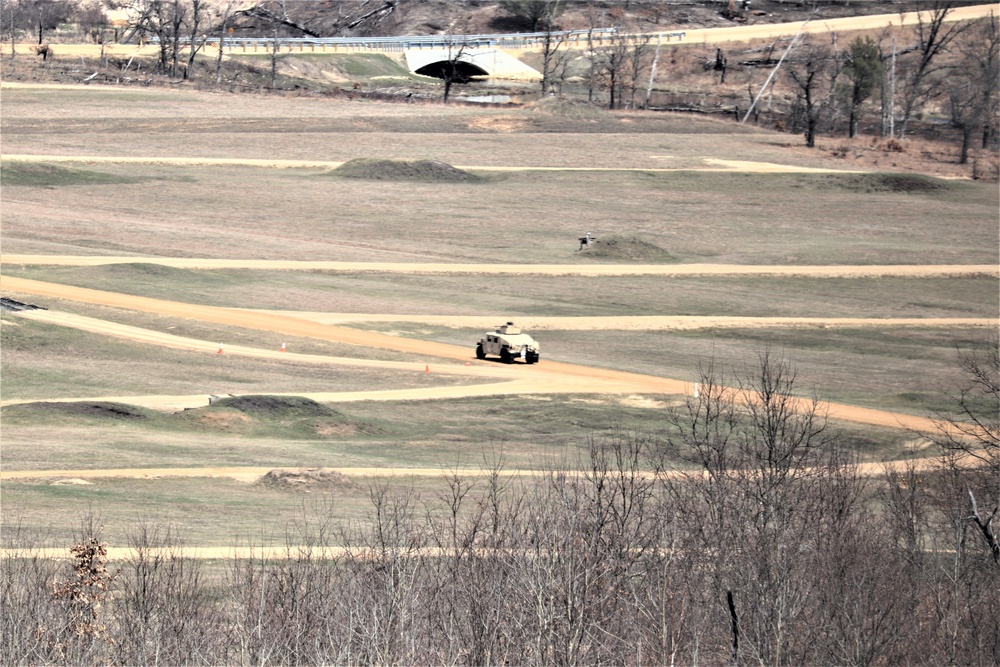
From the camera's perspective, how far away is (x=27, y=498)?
35188 mm

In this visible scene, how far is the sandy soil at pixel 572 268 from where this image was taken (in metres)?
81.7

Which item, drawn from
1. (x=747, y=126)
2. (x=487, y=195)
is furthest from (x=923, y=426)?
(x=747, y=126)

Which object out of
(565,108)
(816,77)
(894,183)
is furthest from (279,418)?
(816,77)

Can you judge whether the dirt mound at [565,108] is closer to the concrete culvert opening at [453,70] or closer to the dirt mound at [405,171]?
the concrete culvert opening at [453,70]

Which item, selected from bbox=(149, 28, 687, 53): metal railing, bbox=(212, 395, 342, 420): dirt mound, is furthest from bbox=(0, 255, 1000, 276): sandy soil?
bbox=(149, 28, 687, 53): metal railing

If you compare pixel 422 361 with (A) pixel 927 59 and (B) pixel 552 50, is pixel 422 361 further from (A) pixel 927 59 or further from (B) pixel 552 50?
(B) pixel 552 50

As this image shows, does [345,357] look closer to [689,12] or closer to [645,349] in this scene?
[645,349]

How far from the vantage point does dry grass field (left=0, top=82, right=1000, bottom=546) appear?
4525cm

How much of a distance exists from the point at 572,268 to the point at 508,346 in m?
24.2

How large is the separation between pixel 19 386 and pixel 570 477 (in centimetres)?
2350

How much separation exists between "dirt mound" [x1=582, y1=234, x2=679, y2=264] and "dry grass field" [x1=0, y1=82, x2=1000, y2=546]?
0.42 metres

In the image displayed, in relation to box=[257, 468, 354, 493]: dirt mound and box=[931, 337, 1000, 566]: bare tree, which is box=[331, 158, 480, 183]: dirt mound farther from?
box=[257, 468, 354, 493]: dirt mound

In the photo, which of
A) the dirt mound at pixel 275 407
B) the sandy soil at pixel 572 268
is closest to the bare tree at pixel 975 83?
the sandy soil at pixel 572 268

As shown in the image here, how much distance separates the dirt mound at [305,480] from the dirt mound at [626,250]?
51256mm
